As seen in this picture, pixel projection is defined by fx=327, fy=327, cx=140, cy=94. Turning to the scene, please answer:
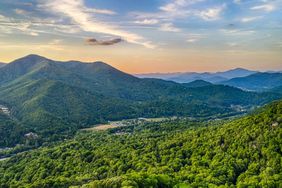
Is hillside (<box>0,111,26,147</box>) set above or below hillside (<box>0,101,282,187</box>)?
below

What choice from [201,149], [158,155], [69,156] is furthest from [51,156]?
[201,149]

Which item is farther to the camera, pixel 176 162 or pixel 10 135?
pixel 10 135

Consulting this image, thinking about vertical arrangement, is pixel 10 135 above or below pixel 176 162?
below

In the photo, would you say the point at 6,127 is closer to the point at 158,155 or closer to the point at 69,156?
the point at 69,156

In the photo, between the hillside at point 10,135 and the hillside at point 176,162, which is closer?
the hillside at point 176,162

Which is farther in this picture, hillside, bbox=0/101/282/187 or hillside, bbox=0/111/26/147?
hillside, bbox=0/111/26/147

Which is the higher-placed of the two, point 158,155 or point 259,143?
point 259,143

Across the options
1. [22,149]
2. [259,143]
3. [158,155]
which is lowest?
[22,149]

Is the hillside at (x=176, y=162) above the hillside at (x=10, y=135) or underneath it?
above
